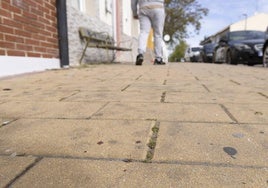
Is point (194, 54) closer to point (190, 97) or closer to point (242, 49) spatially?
point (242, 49)

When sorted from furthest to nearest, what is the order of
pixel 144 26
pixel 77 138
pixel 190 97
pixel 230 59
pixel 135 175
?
pixel 230 59 → pixel 144 26 → pixel 190 97 → pixel 77 138 → pixel 135 175

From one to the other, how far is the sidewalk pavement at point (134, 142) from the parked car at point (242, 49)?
726cm

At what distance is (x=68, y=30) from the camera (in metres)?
5.88

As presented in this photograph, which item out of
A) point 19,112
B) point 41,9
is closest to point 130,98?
point 19,112

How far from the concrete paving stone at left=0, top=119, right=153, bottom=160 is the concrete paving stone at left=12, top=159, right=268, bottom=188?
10 centimetres

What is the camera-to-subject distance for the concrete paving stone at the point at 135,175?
3.07 ft

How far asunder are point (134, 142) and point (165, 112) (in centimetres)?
57

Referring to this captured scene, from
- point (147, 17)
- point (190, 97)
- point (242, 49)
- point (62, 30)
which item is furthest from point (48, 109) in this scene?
point (242, 49)

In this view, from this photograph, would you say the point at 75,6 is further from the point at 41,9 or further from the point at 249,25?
the point at 249,25

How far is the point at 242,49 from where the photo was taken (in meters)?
9.08

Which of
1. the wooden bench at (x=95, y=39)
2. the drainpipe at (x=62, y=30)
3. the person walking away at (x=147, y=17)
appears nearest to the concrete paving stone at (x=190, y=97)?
the drainpipe at (x=62, y=30)

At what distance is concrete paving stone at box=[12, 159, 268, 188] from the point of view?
3.07 feet

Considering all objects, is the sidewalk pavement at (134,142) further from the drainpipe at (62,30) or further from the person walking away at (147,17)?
the person walking away at (147,17)

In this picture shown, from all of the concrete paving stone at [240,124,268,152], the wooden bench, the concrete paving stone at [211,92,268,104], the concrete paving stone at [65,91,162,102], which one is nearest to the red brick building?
the wooden bench
